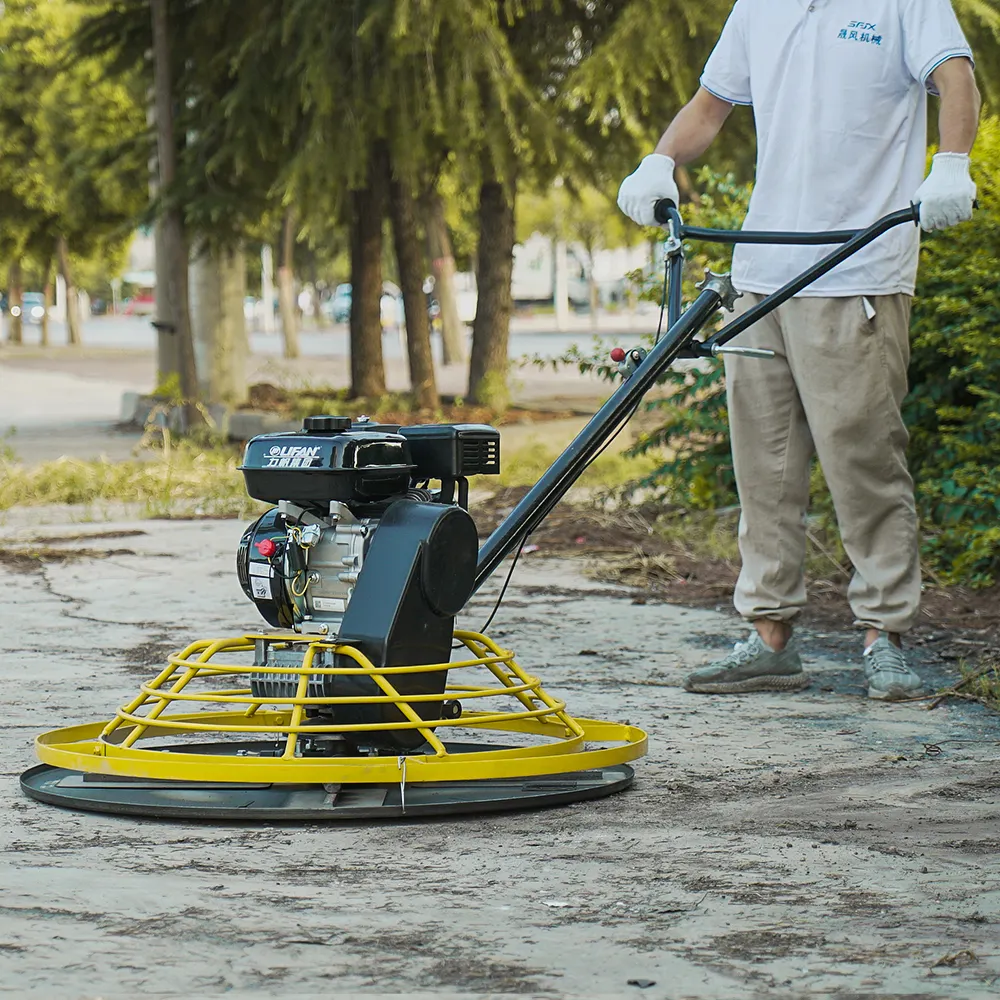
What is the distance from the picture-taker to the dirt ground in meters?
2.37

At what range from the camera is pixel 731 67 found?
478 centimetres

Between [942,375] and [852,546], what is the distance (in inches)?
75.3

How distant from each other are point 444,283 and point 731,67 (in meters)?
21.5

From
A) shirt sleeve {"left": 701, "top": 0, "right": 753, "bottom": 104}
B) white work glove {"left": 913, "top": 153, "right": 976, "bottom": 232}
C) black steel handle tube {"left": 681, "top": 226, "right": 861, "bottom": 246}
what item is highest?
shirt sleeve {"left": 701, "top": 0, "right": 753, "bottom": 104}

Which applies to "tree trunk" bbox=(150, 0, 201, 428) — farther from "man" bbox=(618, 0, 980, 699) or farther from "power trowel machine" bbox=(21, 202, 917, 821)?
"power trowel machine" bbox=(21, 202, 917, 821)

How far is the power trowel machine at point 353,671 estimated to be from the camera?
3.24 meters

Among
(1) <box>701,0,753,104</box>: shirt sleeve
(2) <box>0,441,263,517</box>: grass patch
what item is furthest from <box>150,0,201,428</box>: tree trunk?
(1) <box>701,0,753,104</box>: shirt sleeve

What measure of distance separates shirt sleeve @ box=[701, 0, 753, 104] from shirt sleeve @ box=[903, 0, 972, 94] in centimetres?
49

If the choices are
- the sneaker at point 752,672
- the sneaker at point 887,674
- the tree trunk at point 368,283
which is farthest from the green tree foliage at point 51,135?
the sneaker at point 887,674

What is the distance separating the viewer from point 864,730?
4.11 metres

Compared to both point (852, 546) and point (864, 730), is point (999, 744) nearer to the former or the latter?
point (864, 730)

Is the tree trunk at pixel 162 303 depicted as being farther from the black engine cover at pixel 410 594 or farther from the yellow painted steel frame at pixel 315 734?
the black engine cover at pixel 410 594

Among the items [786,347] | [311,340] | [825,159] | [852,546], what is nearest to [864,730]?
[852,546]

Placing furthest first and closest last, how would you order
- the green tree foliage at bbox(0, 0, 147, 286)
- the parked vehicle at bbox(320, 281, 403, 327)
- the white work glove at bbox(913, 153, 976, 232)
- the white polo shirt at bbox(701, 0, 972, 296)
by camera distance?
the parked vehicle at bbox(320, 281, 403, 327) → the green tree foliage at bbox(0, 0, 147, 286) → the white polo shirt at bbox(701, 0, 972, 296) → the white work glove at bbox(913, 153, 976, 232)
